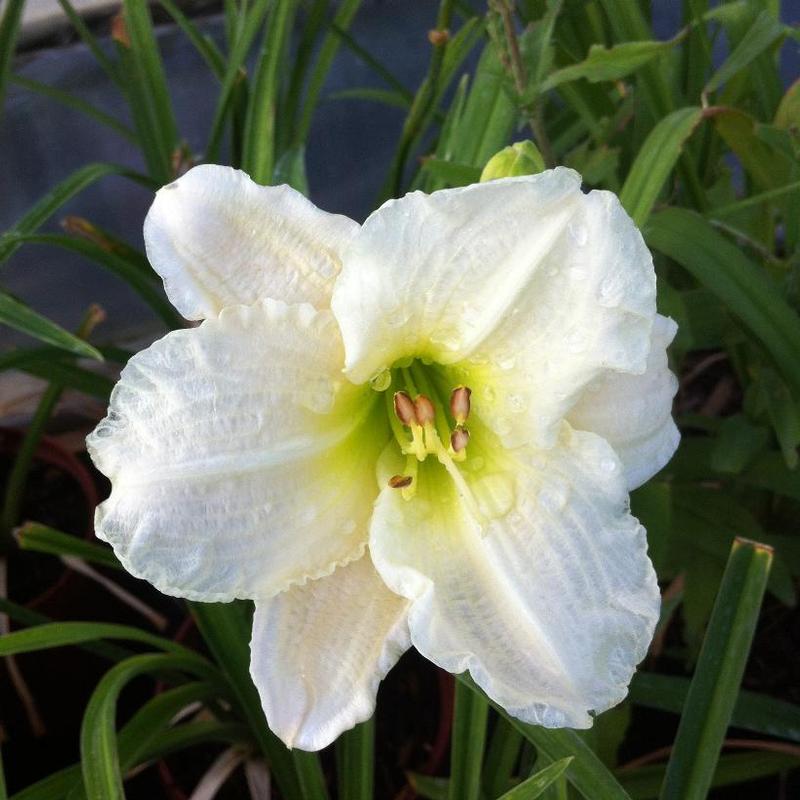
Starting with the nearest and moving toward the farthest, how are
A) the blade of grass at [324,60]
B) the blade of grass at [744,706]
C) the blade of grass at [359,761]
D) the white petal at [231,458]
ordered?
the white petal at [231,458] < the blade of grass at [359,761] < the blade of grass at [744,706] < the blade of grass at [324,60]

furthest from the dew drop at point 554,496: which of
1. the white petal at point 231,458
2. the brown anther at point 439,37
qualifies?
the brown anther at point 439,37

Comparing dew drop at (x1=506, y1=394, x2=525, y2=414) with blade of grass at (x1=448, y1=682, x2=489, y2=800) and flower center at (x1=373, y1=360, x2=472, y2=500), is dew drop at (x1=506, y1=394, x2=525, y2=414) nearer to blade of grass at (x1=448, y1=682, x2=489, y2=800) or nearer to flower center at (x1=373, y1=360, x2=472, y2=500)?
flower center at (x1=373, y1=360, x2=472, y2=500)

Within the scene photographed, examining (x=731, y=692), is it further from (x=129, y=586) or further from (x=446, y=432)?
(x=129, y=586)

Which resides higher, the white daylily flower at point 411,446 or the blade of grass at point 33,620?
the white daylily flower at point 411,446

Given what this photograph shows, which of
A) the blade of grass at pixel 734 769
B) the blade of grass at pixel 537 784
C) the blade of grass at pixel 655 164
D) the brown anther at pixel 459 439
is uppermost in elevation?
the blade of grass at pixel 655 164

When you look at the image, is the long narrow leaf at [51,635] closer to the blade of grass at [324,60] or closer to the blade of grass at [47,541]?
the blade of grass at [47,541]

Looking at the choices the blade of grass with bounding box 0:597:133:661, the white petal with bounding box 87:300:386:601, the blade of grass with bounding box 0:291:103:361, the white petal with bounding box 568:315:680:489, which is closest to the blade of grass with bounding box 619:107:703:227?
the white petal with bounding box 568:315:680:489
